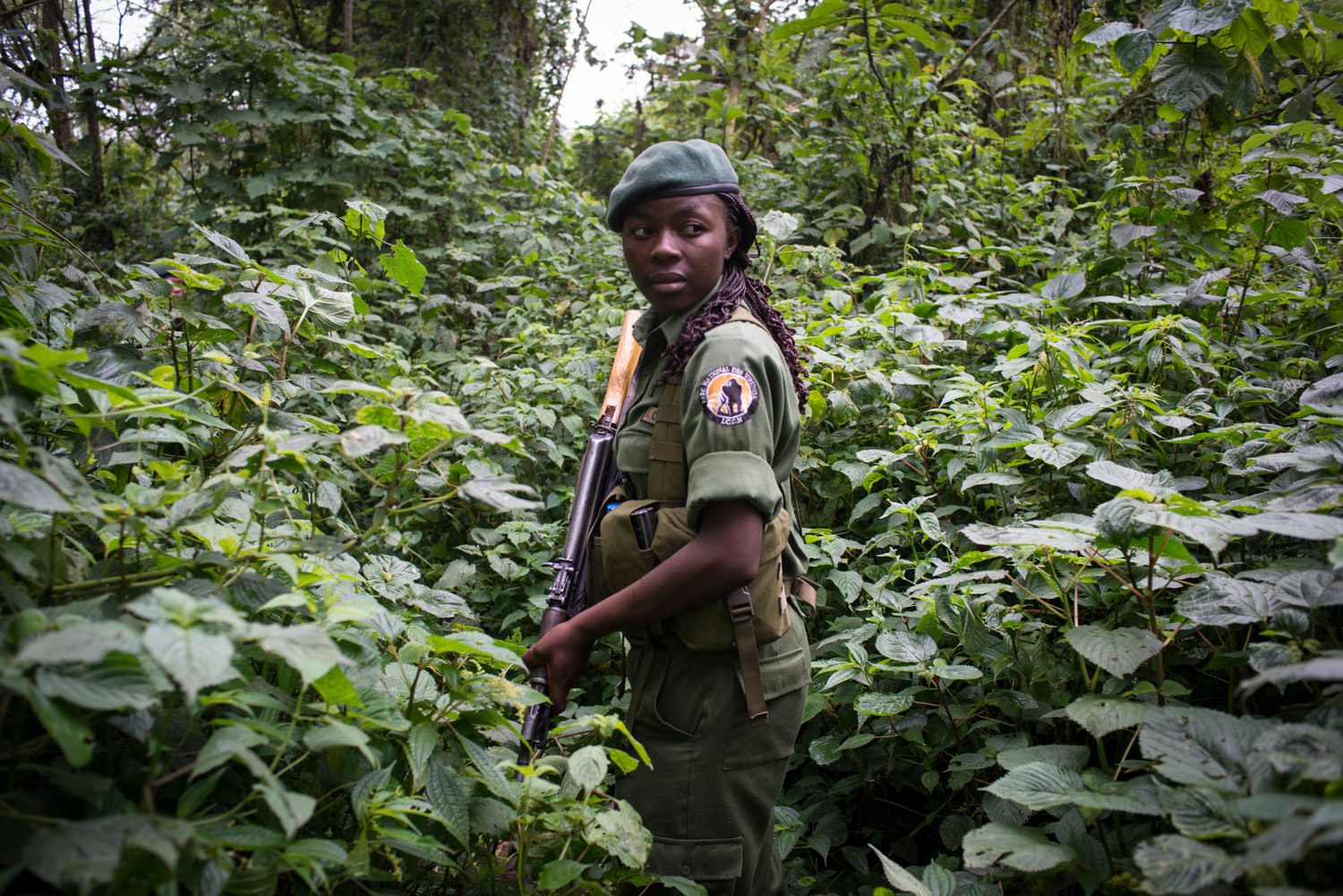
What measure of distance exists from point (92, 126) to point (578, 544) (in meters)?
6.11

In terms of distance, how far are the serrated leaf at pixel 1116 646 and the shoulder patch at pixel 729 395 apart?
81 cm

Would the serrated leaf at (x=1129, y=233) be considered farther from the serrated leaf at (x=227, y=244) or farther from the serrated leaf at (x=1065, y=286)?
the serrated leaf at (x=227, y=244)

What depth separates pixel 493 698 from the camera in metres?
1.38

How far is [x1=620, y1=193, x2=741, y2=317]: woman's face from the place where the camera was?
1.79 meters

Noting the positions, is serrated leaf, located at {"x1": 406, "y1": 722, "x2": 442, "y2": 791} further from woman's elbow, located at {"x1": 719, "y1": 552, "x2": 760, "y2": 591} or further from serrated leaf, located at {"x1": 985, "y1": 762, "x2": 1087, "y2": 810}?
serrated leaf, located at {"x1": 985, "y1": 762, "x2": 1087, "y2": 810}

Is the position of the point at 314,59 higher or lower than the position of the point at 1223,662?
higher

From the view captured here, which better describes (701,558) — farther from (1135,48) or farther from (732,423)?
(1135,48)

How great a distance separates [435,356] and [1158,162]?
3.78 metres

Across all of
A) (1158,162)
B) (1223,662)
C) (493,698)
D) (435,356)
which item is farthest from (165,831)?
(1158,162)

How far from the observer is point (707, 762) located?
5.56ft

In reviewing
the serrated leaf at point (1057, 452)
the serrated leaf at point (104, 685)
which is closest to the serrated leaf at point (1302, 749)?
the serrated leaf at point (1057, 452)

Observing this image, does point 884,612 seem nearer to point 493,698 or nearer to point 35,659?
point 493,698

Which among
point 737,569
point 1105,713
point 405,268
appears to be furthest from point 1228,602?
point 405,268

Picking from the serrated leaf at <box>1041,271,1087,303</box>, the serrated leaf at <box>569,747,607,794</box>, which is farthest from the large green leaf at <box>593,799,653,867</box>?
the serrated leaf at <box>1041,271,1087,303</box>
